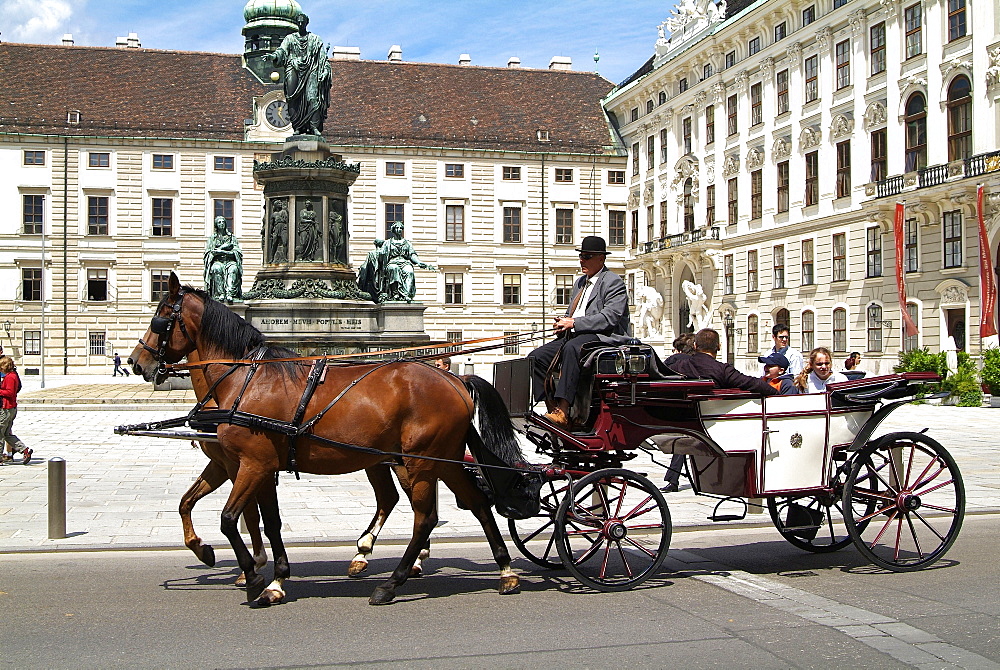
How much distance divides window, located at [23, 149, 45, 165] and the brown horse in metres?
54.8

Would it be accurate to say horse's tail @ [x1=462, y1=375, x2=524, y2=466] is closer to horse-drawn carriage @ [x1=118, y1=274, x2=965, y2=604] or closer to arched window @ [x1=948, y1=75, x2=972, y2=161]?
horse-drawn carriage @ [x1=118, y1=274, x2=965, y2=604]

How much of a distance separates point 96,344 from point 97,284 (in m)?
3.48

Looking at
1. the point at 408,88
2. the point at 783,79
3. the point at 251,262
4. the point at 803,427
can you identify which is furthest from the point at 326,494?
the point at 408,88

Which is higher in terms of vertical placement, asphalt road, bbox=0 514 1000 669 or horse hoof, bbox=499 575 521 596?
horse hoof, bbox=499 575 521 596

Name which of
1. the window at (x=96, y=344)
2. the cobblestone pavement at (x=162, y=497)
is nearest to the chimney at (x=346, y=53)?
the window at (x=96, y=344)

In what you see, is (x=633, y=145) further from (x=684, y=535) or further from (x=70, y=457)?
(x=684, y=535)

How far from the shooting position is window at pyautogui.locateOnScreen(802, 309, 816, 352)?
44.1 metres

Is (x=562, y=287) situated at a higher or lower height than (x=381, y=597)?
higher

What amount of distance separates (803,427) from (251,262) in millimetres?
54482

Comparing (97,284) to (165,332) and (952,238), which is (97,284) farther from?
(165,332)

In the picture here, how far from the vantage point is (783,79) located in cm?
4619

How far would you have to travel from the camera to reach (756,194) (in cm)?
4862

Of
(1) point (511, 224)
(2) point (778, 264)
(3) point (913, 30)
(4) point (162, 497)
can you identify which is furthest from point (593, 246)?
(1) point (511, 224)

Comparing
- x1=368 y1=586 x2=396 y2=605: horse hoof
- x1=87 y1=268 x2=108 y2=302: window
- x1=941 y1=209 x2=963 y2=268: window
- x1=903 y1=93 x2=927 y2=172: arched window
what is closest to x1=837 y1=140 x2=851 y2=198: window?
x1=903 y1=93 x2=927 y2=172: arched window
